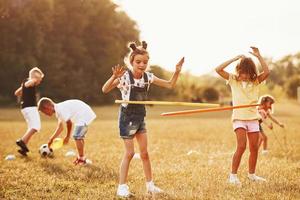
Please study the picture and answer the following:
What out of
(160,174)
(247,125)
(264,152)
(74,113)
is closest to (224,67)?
(247,125)

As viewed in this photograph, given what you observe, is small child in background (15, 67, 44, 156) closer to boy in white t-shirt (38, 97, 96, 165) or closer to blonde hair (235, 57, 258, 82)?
boy in white t-shirt (38, 97, 96, 165)

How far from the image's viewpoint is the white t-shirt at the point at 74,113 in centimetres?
878

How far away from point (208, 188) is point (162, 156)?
11.7 feet

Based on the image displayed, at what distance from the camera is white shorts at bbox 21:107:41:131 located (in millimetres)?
9969

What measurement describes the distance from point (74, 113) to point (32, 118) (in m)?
1.64

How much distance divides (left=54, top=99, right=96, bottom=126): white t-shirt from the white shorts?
135 centimetres

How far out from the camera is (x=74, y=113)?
8.87 meters

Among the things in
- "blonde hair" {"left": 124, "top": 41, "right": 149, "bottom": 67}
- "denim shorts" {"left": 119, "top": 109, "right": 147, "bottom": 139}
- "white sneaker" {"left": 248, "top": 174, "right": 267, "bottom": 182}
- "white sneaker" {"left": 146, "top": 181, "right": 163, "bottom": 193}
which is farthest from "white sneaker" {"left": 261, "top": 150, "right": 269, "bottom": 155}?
"blonde hair" {"left": 124, "top": 41, "right": 149, "bottom": 67}

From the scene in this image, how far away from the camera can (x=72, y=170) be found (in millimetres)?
7750

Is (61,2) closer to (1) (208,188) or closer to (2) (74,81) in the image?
(2) (74,81)

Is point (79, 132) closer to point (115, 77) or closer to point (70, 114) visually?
point (70, 114)

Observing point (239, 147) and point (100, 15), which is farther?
point (100, 15)

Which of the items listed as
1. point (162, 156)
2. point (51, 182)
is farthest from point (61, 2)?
point (51, 182)

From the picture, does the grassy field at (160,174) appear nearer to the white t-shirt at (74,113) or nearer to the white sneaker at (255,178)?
the white sneaker at (255,178)
